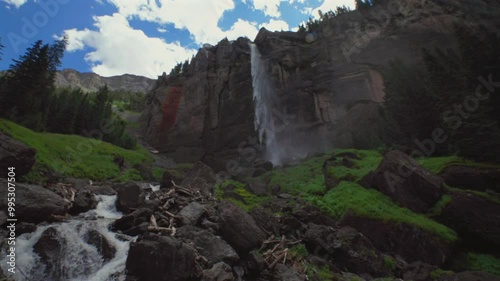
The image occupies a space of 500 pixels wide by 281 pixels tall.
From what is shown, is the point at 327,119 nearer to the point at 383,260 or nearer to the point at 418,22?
the point at 418,22

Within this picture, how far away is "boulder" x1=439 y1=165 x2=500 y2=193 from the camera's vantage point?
16141 mm

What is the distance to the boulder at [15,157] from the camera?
14508 mm

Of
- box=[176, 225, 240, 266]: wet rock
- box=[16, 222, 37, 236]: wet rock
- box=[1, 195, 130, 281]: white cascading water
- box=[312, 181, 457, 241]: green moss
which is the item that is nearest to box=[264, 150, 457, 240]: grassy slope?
box=[312, 181, 457, 241]: green moss

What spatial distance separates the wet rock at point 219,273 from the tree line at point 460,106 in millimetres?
17605

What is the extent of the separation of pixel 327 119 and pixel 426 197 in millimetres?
33308

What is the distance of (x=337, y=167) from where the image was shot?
84.8 feet

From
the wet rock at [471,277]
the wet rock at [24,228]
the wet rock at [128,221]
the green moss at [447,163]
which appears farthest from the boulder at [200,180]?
the green moss at [447,163]

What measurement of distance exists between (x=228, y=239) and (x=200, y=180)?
1064cm

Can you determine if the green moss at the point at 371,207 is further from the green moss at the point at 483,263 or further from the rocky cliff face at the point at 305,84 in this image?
the rocky cliff face at the point at 305,84

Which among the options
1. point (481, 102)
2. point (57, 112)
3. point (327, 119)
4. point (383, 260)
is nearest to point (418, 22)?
point (327, 119)

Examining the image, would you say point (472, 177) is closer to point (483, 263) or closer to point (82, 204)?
point (483, 263)

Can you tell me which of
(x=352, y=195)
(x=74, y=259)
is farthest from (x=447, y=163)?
(x=74, y=259)

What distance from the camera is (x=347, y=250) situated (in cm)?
1303

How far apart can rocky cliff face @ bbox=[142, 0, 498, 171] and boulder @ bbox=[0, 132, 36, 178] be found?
3228 centimetres
